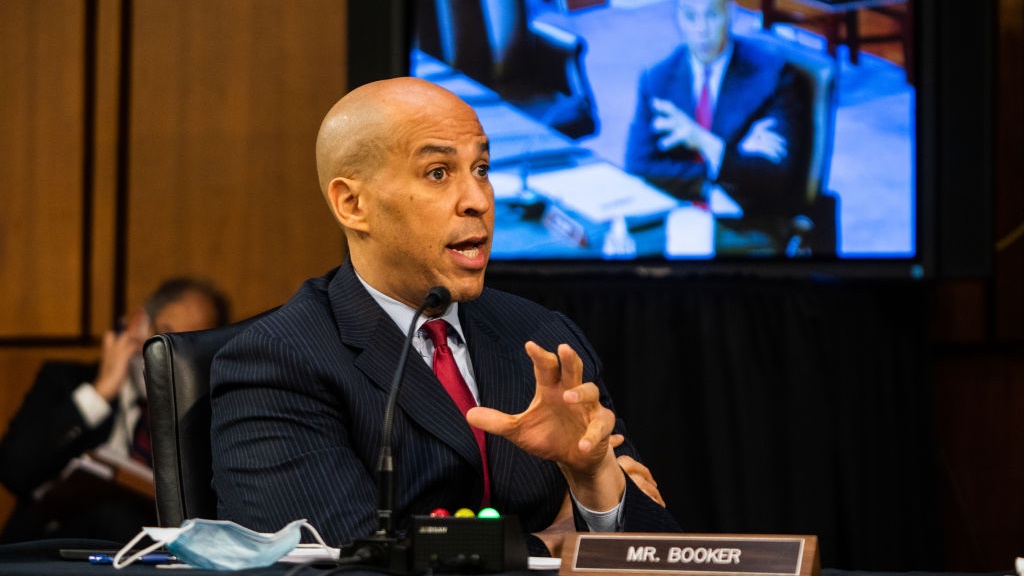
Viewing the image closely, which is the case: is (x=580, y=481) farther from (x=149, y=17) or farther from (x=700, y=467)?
(x=149, y=17)

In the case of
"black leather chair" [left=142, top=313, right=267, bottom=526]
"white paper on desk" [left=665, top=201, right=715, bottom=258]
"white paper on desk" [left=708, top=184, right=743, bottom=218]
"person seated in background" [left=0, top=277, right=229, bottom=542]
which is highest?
"black leather chair" [left=142, top=313, right=267, bottom=526]

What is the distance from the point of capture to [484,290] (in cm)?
234

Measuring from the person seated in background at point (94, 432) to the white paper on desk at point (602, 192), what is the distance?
116 cm

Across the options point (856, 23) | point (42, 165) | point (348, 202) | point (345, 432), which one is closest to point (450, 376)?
point (345, 432)

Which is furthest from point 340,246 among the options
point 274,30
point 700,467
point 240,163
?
point 700,467

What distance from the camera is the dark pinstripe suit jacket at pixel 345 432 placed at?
1762mm

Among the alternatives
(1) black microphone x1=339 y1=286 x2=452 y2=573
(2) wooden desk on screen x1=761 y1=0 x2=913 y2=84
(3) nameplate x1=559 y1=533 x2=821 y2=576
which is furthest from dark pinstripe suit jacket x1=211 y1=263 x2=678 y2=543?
(2) wooden desk on screen x1=761 y1=0 x2=913 y2=84

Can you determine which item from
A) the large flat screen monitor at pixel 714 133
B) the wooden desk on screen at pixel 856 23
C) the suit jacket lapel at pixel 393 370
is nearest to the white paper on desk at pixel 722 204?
the large flat screen monitor at pixel 714 133

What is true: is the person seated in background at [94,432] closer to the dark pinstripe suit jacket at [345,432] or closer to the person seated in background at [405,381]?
the person seated in background at [405,381]

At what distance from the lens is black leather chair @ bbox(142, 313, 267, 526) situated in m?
1.90

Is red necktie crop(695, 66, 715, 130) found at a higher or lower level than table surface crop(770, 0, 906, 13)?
lower

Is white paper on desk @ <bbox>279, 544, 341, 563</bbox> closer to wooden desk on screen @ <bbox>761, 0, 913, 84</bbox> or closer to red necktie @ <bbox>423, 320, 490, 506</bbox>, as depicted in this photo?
red necktie @ <bbox>423, 320, 490, 506</bbox>

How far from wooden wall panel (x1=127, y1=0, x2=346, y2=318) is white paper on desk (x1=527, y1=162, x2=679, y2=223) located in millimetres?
1192

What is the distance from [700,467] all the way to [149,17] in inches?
96.7
